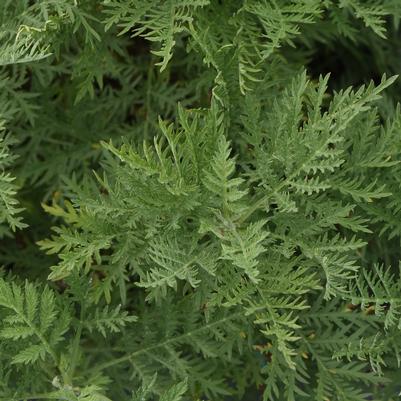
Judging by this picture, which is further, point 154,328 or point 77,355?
point 154,328

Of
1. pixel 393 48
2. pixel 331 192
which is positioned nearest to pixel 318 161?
pixel 331 192

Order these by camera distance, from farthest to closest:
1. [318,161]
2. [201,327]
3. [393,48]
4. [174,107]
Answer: [393,48]
[174,107]
[201,327]
[318,161]

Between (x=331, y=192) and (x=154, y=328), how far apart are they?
0.93ft

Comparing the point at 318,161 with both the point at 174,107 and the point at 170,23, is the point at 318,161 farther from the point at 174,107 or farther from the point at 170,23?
the point at 174,107

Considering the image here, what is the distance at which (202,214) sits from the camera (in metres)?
0.82

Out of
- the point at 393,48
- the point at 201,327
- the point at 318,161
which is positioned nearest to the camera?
the point at 318,161

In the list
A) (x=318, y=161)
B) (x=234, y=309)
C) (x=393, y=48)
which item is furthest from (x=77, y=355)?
(x=393, y=48)

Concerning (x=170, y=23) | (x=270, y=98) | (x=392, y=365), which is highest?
(x=170, y=23)

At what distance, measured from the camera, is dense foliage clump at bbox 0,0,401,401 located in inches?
31.5

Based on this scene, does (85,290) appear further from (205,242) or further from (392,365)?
(392,365)

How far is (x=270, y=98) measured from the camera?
999mm

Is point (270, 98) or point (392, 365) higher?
point (270, 98)

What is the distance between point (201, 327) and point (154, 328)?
0.10 m

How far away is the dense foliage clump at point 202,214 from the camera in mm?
799
